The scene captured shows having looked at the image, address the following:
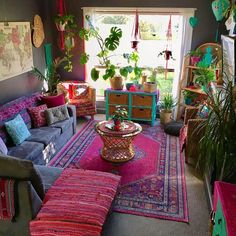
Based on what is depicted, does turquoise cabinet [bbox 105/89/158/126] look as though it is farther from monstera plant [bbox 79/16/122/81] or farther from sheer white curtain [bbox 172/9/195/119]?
sheer white curtain [bbox 172/9/195/119]

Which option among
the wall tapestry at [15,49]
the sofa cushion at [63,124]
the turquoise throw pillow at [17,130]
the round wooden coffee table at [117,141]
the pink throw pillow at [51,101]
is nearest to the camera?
the turquoise throw pillow at [17,130]

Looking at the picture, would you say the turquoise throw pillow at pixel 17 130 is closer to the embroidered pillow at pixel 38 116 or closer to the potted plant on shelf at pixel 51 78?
the embroidered pillow at pixel 38 116

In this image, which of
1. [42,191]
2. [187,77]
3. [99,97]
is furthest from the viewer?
[99,97]

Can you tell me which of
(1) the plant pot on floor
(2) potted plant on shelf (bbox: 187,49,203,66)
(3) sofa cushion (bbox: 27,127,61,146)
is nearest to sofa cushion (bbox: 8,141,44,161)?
(3) sofa cushion (bbox: 27,127,61,146)

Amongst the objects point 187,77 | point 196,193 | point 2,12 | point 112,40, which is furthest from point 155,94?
point 2,12

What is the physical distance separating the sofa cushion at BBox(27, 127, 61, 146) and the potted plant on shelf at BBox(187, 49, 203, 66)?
2860 millimetres

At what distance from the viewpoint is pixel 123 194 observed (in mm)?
3045

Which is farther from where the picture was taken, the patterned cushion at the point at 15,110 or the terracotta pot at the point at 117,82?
the terracotta pot at the point at 117,82

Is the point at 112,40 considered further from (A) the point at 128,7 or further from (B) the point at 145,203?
(B) the point at 145,203

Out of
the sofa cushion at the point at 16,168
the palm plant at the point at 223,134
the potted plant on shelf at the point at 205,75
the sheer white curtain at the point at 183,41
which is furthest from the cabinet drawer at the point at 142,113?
the sofa cushion at the point at 16,168

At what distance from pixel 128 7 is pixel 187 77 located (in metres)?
1.82

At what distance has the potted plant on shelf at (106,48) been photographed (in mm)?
4781

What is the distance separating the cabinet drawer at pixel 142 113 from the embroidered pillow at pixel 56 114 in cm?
140

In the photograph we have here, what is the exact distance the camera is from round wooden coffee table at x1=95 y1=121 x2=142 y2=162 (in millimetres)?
3559
